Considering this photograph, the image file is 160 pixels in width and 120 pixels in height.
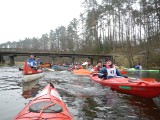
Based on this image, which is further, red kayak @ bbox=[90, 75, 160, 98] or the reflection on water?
red kayak @ bbox=[90, 75, 160, 98]

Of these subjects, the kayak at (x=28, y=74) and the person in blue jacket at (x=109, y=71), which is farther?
the kayak at (x=28, y=74)

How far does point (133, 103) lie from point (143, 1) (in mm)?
33163

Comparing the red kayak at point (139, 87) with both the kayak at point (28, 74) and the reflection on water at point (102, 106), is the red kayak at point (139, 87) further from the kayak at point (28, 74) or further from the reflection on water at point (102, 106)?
the kayak at point (28, 74)

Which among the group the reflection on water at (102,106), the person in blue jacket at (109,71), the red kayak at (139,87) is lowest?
the reflection on water at (102,106)

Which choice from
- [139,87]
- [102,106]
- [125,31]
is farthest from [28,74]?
[125,31]

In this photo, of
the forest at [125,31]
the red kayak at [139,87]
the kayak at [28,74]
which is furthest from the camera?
the forest at [125,31]

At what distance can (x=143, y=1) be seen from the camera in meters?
38.5

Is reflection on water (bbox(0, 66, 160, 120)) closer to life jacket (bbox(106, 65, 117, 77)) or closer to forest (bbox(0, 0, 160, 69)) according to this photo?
life jacket (bbox(106, 65, 117, 77))

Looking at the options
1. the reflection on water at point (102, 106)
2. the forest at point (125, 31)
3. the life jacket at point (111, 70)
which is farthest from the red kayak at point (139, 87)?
the forest at point (125, 31)

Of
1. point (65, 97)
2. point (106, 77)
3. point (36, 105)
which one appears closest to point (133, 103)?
point (65, 97)

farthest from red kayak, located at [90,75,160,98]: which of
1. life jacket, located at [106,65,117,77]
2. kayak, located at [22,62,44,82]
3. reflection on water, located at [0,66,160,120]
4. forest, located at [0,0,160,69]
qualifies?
forest, located at [0,0,160,69]

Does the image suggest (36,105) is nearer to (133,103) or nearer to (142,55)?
(133,103)

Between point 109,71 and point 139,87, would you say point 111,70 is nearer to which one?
point 109,71

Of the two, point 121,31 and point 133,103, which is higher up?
point 121,31
